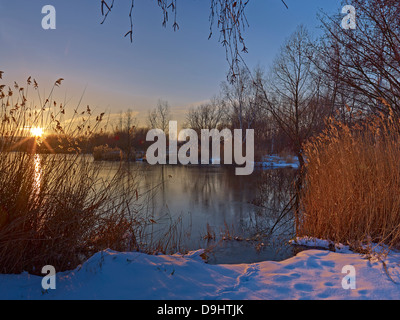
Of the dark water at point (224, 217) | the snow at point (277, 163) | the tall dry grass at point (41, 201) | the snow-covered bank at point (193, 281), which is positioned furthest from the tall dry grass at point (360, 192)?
the snow at point (277, 163)

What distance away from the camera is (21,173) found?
2637 mm

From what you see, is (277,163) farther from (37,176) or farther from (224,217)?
(37,176)

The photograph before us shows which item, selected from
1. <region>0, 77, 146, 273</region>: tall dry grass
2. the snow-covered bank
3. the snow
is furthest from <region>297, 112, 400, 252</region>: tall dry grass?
the snow

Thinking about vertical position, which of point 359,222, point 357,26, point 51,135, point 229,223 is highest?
point 357,26

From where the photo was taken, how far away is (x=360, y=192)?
396cm

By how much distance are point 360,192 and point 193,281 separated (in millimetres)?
2789

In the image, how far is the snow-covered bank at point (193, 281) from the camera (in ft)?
6.95

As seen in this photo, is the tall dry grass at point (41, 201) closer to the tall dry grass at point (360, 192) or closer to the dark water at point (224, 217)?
the dark water at point (224, 217)

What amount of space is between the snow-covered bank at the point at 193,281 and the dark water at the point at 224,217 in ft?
4.32
